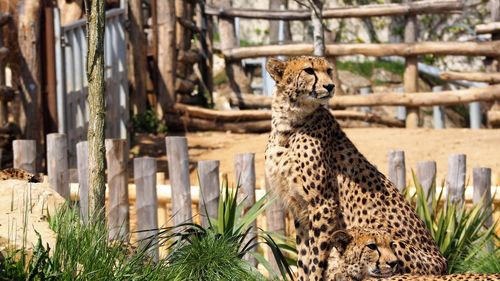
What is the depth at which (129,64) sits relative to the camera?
49.2 ft

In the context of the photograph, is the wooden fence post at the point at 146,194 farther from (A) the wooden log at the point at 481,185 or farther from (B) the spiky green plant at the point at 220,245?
(A) the wooden log at the point at 481,185

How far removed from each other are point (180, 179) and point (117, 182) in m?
0.43

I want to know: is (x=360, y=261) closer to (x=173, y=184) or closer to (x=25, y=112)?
(x=173, y=184)

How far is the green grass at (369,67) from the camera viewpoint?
867 inches

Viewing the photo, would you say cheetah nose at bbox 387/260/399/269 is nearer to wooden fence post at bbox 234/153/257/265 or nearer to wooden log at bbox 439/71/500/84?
wooden fence post at bbox 234/153/257/265

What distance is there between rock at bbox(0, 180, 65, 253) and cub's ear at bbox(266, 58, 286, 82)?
145 centimetres

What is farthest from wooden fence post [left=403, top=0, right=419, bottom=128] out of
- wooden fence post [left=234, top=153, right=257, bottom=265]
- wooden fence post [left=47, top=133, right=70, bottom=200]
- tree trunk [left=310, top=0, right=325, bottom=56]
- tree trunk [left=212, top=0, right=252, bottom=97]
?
wooden fence post [left=47, top=133, right=70, bottom=200]

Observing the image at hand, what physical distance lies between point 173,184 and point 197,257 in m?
1.54

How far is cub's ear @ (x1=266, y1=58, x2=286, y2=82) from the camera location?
677 centimetres

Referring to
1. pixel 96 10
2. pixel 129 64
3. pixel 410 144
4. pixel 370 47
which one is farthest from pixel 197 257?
pixel 370 47

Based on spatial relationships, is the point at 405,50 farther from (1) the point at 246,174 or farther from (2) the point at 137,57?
(1) the point at 246,174

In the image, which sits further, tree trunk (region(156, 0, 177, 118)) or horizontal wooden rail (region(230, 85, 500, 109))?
tree trunk (region(156, 0, 177, 118))

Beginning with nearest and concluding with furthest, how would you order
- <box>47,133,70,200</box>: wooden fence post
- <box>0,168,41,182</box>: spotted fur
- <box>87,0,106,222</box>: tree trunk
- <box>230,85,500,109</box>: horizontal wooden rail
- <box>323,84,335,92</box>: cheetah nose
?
<box>87,0,106,222</box>: tree trunk, <box>323,84,335,92</box>: cheetah nose, <box>0,168,41,182</box>: spotted fur, <box>47,133,70,200</box>: wooden fence post, <box>230,85,500,109</box>: horizontal wooden rail

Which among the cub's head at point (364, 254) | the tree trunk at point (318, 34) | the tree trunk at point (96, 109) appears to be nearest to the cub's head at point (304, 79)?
the cub's head at point (364, 254)
